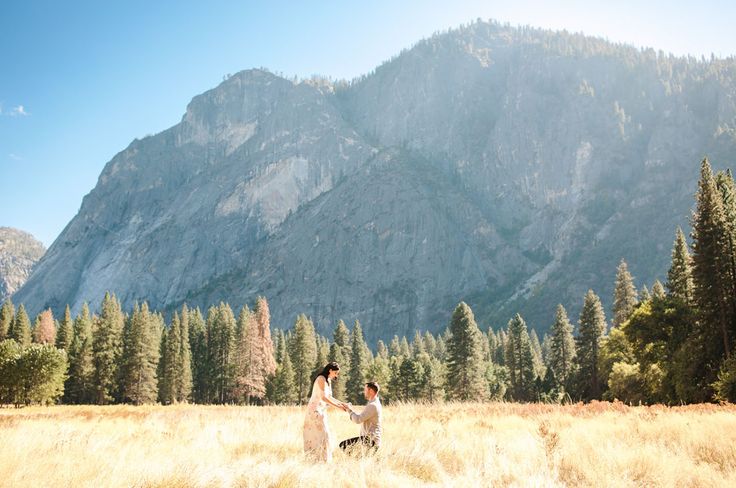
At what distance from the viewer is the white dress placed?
10383 mm

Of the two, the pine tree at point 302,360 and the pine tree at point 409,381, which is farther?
the pine tree at point 302,360

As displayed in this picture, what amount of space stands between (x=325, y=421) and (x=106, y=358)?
7002 cm

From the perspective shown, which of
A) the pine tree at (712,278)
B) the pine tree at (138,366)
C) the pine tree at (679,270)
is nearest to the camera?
the pine tree at (712,278)

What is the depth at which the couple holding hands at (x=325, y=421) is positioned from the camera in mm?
10500

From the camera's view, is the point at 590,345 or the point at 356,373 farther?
the point at 356,373

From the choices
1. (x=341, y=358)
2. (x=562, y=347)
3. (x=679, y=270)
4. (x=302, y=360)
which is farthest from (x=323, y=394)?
(x=562, y=347)

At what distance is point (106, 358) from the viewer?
232ft

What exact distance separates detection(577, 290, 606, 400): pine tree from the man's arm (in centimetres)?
6063

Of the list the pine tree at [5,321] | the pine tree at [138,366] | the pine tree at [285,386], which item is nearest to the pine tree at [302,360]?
the pine tree at [285,386]

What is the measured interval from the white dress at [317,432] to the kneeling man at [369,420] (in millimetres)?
677

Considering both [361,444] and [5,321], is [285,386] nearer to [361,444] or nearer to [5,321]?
[5,321]

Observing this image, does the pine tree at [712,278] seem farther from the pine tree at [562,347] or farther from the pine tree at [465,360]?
the pine tree at [562,347]

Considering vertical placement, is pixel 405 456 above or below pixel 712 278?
below

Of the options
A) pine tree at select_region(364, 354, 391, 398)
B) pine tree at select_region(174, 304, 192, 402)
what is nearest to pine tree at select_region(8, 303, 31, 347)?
pine tree at select_region(174, 304, 192, 402)
